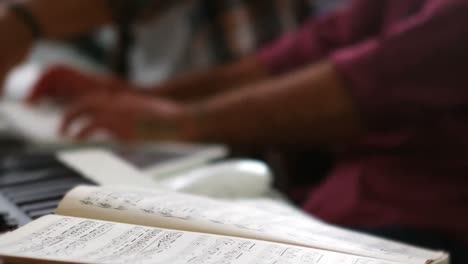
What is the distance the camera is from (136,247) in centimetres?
29

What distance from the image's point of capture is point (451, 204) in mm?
559

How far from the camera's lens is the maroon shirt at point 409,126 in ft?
1.80

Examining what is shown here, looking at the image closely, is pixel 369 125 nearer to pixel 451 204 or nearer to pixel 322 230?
pixel 451 204

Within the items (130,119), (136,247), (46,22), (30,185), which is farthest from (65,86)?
(136,247)

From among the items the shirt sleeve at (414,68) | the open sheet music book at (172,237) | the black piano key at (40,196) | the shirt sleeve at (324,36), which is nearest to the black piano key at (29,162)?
the black piano key at (40,196)

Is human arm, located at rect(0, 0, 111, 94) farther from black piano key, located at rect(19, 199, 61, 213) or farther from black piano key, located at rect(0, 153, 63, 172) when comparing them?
black piano key, located at rect(19, 199, 61, 213)

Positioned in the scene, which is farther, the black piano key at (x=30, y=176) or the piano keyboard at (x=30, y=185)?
the black piano key at (x=30, y=176)

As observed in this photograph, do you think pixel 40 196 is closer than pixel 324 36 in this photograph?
Yes

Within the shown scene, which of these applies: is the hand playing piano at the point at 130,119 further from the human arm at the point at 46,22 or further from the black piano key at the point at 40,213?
the black piano key at the point at 40,213

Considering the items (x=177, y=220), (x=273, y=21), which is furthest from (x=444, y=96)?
(x=273, y=21)

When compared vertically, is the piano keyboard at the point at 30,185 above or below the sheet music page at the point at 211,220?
above

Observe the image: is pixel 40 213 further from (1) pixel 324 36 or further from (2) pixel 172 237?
(1) pixel 324 36

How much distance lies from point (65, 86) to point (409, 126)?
561mm

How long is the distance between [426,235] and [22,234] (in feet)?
1.25
